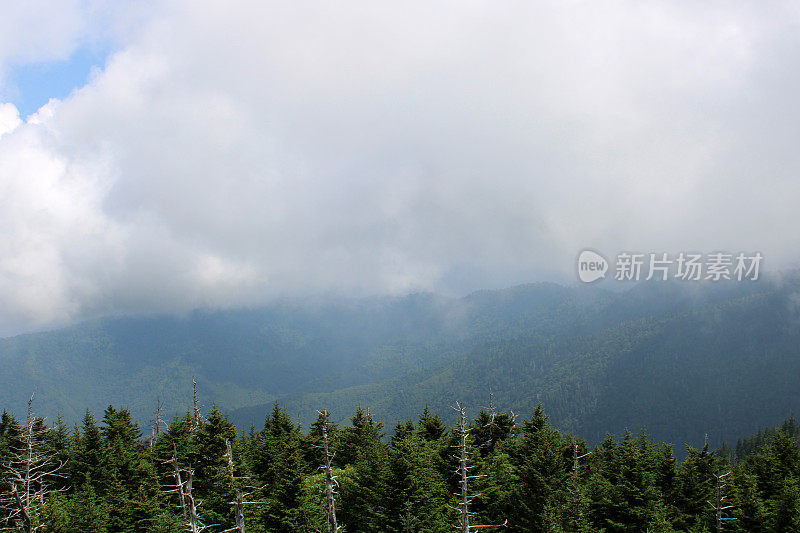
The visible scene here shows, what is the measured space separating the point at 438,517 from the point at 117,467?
148 ft

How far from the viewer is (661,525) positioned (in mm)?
38594

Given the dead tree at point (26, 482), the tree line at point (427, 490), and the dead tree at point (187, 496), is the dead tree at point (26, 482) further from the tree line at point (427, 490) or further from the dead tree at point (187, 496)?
the dead tree at point (187, 496)

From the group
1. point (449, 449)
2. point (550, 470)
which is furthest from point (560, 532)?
point (449, 449)

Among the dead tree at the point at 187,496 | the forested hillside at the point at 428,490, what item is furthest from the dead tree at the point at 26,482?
the dead tree at the point at 187,496

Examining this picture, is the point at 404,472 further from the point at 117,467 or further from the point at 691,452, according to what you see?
the point at 117,467

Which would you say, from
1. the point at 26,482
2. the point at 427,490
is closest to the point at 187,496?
the point at 26,482

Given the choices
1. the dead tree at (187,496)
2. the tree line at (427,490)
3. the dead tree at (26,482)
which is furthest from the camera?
the tree line at (427,490)

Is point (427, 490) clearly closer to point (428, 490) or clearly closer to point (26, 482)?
point (428, 490)

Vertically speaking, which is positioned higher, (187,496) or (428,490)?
(428,490)

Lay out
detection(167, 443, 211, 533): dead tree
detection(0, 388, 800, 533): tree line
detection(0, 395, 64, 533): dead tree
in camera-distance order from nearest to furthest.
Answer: detection(0, 395, 64, 533): dead tree
detection(167, 443, 211, 533): dead tree
detection(0, 388, 800, 533): tree line

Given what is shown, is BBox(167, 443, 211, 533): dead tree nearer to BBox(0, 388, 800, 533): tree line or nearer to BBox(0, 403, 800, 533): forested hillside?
BBox(0, 388, 800, 533): tree line

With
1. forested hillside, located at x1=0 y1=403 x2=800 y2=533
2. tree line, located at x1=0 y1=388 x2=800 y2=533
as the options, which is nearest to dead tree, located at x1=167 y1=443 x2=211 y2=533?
tree line, located at x1=0 y1=388 x2=800 y2=533

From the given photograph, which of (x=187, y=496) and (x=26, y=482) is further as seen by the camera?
(x=187, y=496)

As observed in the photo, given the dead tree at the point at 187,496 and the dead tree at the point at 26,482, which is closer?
the dead tree at the point at 26,482
